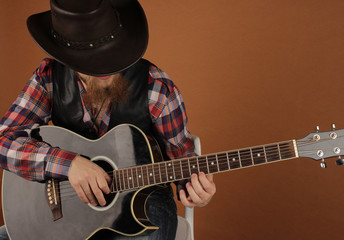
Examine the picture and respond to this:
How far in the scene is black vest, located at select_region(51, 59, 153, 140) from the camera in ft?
4.92

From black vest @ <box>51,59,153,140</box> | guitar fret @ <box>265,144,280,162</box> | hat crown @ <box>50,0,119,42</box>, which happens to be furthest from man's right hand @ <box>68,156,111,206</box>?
guitar fret @ <box>265,144,280,162</box>

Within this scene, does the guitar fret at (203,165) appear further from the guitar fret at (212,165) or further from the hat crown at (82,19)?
the hat crown at (82,19)

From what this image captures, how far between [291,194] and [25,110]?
1.58 metres

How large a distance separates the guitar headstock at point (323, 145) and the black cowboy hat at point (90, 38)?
0.60m

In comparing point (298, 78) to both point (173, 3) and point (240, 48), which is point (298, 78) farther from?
point (173, 3)

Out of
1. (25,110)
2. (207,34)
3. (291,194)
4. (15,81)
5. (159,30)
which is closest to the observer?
(25,110)

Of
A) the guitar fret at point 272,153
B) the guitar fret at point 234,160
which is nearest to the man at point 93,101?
the guitar fret at point 234,160

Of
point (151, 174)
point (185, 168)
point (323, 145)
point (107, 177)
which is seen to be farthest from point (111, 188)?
point (323, 145)

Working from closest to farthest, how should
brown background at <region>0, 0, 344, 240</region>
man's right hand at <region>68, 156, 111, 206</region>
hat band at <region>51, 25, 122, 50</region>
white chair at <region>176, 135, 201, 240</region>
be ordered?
hat band at <region>51, 25, 122, 50</region> → man's right hand at <region>68, 156, 111, 206</region> → white chair at <region>176, 135, 201, 240</region> → brown background at <region>0, 0, 344, 240</region>

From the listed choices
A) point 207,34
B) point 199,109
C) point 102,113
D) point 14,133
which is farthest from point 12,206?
point 207,34

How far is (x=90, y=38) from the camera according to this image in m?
1.16

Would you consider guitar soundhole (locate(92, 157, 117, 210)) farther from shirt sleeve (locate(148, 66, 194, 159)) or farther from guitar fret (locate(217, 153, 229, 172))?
guitar fret (locate(217, 153, 229, 172))

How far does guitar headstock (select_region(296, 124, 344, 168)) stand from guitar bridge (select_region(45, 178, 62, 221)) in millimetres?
898

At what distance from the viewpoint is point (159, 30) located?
2.60m
